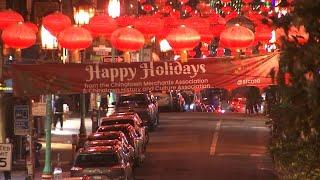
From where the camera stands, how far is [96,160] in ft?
74.0

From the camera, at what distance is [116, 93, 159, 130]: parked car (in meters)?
40.0

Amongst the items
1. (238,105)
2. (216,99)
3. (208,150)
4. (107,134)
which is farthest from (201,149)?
(216,99)

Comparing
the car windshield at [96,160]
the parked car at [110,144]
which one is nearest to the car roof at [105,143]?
the parked car at [110,144]

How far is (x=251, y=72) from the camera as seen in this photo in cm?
1998

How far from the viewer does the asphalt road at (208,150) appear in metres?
27.9

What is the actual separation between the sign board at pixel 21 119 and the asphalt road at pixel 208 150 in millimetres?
5294

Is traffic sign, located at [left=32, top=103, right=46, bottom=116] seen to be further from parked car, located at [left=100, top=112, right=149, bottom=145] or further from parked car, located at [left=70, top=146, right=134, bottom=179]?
parked car, located at [left=100, top=112, right=149, bottom=145]

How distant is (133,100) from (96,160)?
736 inches

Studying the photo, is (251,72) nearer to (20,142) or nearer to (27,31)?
(27,31)

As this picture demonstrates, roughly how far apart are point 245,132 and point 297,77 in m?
34.0

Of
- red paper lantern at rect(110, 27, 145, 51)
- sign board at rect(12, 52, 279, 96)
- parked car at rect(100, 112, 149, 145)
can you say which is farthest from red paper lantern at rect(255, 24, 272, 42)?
parked car at rect(100, 112, 149, 145)

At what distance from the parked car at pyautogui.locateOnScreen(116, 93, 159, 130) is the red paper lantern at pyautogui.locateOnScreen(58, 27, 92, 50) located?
66.1 ft

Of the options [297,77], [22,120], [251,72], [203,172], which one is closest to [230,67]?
[251,72]

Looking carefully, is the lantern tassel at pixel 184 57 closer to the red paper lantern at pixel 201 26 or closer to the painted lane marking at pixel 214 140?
the red paper lantern at pixel 201 26
